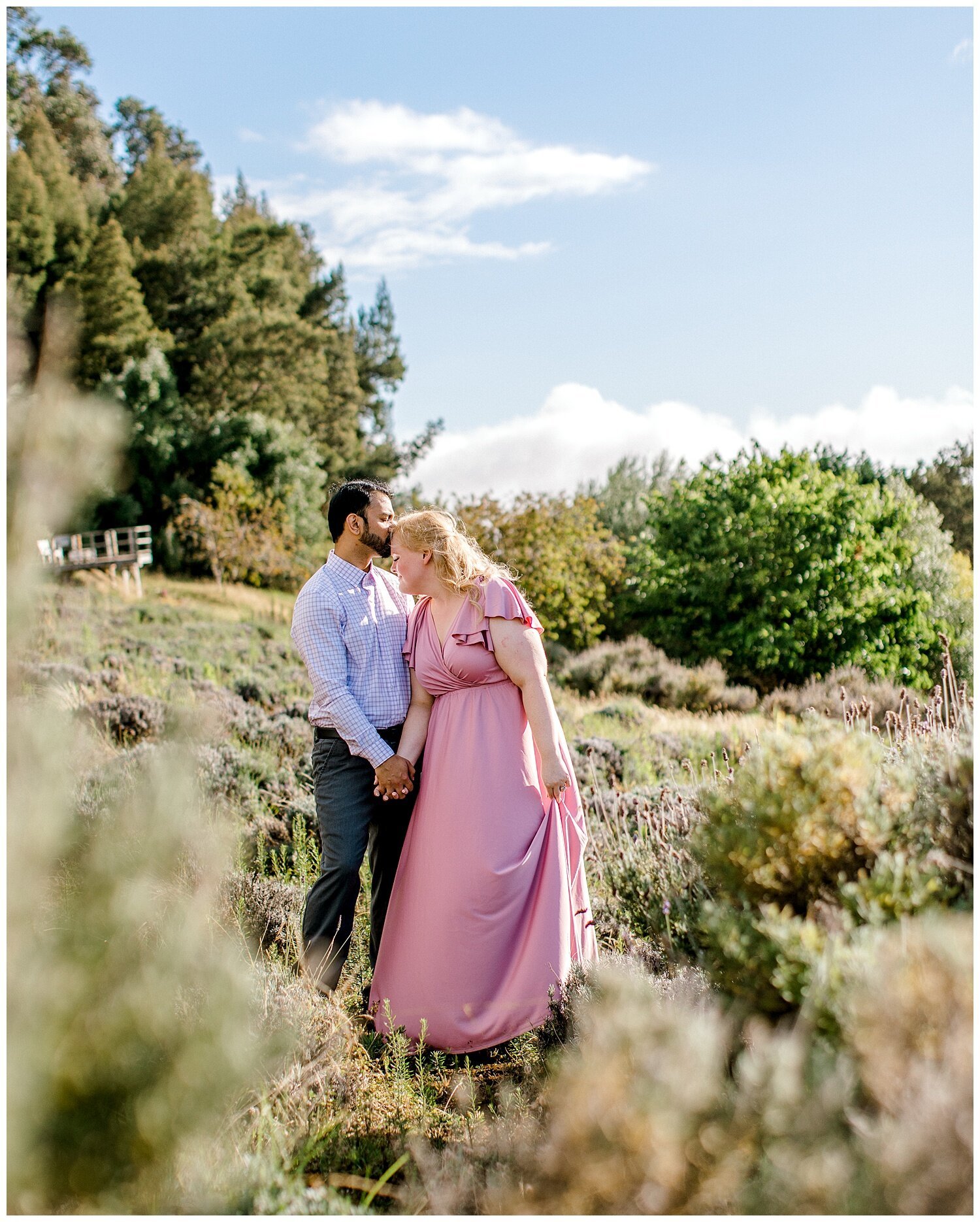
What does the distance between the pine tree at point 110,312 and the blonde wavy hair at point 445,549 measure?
93.2ft

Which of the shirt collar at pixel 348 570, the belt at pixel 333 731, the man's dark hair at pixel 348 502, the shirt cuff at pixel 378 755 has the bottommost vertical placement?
the shirt cuff at pixel 378 755

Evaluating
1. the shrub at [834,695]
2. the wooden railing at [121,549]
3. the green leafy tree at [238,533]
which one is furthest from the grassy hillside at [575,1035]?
the green leafy tree at [238,533]

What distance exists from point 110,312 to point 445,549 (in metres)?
29.6

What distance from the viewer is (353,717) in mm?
3674

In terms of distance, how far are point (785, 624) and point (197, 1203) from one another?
13.4 m

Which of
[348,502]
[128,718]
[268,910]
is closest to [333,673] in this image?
[348,502]

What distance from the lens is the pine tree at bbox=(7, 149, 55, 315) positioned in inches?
1099

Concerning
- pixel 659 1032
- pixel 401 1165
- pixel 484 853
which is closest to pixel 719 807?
pixel 659 1032

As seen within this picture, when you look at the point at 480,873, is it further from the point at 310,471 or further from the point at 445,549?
the point at 310,471

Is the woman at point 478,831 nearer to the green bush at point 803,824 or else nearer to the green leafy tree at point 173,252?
the green bush at point 803,824

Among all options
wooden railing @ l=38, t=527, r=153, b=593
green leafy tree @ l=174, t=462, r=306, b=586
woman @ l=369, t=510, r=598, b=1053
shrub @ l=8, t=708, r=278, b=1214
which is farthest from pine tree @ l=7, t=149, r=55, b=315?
shrub @ l=8, t=708, r=278, b=1214

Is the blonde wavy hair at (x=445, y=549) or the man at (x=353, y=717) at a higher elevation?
the blonde wavy hair at (x=445, y=549)

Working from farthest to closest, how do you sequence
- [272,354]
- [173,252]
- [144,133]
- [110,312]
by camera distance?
[144,133] → [173,252] → [272,354] → [110,312]

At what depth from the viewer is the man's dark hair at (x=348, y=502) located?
12.9ft
